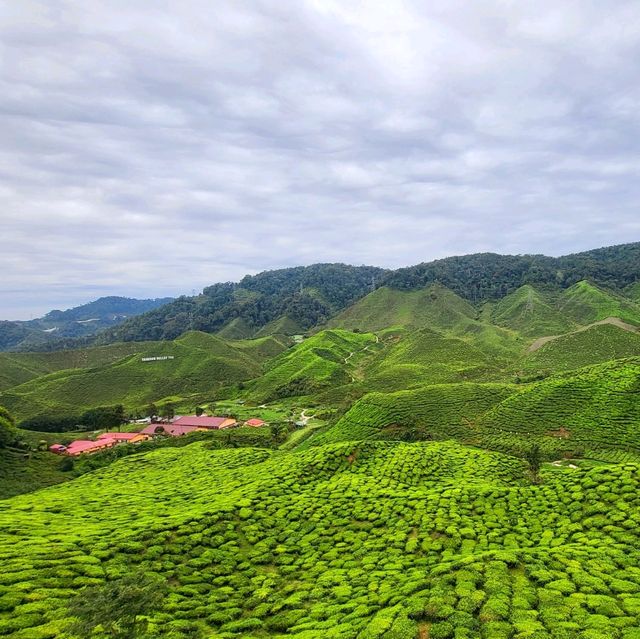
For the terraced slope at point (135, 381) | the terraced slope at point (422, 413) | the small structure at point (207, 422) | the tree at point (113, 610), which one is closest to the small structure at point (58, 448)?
the small structure at point (207, 422)

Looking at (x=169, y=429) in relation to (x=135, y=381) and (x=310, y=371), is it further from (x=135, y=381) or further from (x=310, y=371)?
(x=135, y=381)

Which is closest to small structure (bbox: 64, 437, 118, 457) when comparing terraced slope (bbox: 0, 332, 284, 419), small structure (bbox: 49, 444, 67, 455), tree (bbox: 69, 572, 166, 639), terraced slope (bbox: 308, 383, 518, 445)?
small structure (bbox: 49, 444, 67, 455)

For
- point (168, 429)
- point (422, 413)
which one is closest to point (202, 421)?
point (168, 429)

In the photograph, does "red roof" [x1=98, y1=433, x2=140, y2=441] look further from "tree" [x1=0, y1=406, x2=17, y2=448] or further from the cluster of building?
"tree" [x1=0, y1=406, x2=17, y2=448]

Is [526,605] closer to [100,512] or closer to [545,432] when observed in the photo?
[100,512]

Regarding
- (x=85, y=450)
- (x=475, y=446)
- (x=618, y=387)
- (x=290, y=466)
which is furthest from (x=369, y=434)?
(x=85, y=450)

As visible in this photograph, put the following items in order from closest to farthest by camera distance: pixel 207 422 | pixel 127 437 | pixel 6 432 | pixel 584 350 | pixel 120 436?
1. pixel 6 432
2. pixel 127 437
3. pixel 120 436
4. pixel 207 422
5. pixel 584 350

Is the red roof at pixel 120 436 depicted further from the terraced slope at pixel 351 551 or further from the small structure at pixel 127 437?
the terraced slope at pixel 351 551
